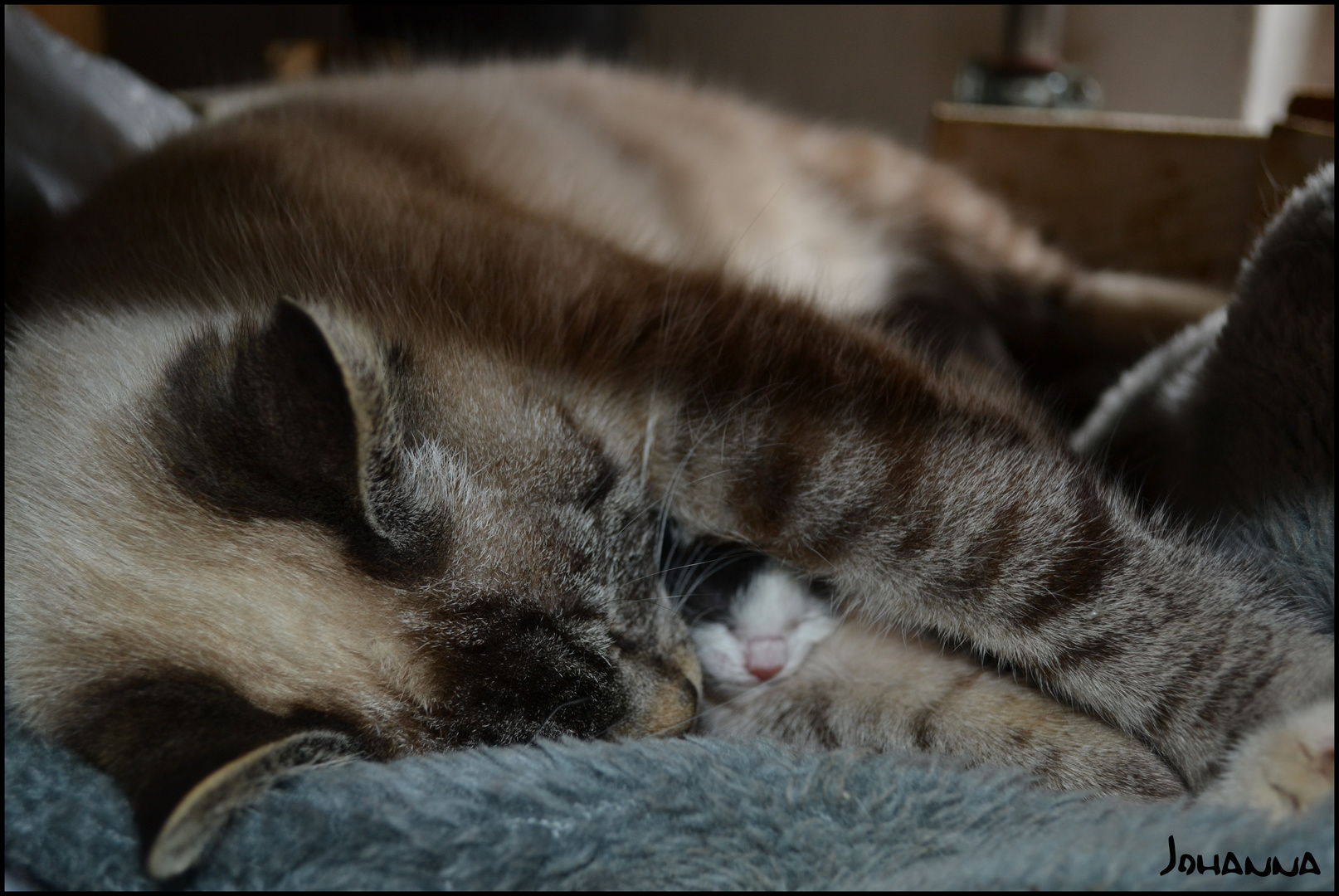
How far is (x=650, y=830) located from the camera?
2.39ft

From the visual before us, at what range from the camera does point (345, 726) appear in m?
0.83

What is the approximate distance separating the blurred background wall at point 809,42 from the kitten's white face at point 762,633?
2296 millimetres

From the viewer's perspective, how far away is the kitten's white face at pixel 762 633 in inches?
46.1

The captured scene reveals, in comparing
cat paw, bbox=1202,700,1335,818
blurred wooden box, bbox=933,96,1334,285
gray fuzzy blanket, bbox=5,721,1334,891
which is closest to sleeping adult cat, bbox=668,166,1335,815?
cat paw, bbox=1202,700,1335,818

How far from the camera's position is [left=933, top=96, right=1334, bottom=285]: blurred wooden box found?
6.83ft

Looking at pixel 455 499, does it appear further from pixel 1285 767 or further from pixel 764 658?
pixel 1285 767

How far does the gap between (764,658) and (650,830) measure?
1.50 feet

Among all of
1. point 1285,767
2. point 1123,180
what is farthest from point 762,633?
point 1123,180

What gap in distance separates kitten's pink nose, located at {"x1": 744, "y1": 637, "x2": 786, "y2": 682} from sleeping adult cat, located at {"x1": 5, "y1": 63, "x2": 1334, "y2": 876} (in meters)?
0.18

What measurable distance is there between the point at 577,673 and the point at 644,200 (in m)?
1.11

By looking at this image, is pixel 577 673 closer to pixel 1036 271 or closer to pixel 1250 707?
pixel 1250 707

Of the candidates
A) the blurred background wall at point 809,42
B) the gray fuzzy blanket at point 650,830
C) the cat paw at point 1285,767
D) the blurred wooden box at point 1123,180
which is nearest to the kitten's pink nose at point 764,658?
the gray fuzzy blanket at point 650,830
